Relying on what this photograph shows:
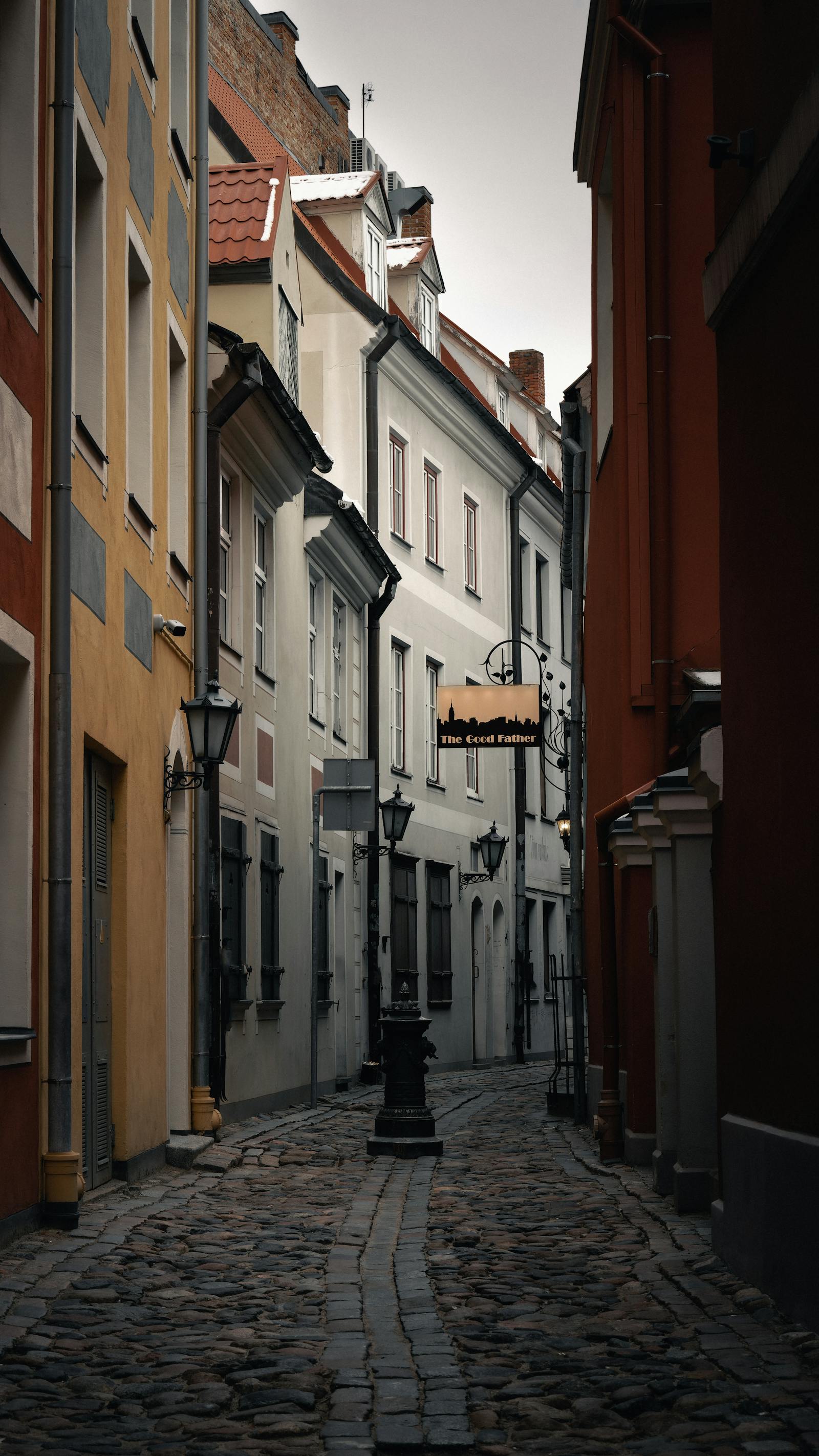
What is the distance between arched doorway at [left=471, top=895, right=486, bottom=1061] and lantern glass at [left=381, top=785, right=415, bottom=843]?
9.97m

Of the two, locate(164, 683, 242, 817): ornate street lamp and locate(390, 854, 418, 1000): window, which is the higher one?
locate(164, 683, 242, 817): ornate street lamp

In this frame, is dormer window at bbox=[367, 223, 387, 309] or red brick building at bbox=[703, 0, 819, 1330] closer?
red brick building at bbox=[703, 0, 819, 1330]

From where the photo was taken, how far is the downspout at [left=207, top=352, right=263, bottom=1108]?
14.5m

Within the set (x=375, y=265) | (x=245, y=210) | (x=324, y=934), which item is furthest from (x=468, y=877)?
(x=245, y=210)

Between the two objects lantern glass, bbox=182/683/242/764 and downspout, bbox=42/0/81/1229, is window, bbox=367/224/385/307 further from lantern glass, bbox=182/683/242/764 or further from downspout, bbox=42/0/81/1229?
downspout, bbox=42/0/81/1229

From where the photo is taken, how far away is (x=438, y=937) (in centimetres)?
2791

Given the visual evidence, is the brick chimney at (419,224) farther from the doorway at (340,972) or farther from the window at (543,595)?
the doorway at (340,972)

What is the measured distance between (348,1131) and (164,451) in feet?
19.0

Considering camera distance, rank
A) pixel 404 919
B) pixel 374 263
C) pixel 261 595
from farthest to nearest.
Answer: pixel 374 263
pixel 404 919
pixel 261 595

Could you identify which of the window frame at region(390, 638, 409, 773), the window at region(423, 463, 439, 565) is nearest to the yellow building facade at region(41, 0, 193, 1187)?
the window frame at region(390, 638, 409, 773)

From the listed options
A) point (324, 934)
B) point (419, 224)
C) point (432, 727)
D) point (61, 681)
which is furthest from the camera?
point (419, 224)

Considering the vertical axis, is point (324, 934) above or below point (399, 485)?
below

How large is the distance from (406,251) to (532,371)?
9.90 meters

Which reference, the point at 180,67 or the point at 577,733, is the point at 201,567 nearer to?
the point at 180,67
